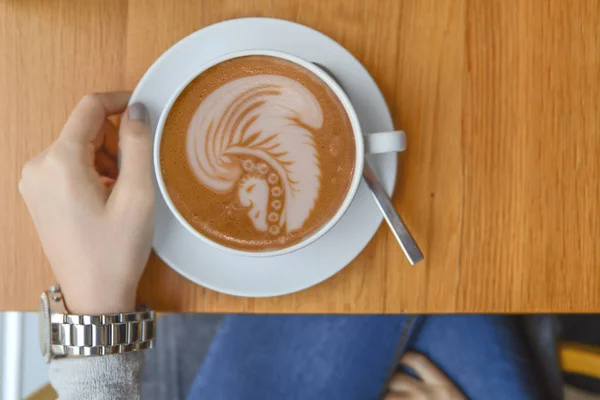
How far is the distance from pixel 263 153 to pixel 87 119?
0.20m

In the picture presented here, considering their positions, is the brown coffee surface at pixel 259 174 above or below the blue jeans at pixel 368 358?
above

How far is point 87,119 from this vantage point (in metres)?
0.57

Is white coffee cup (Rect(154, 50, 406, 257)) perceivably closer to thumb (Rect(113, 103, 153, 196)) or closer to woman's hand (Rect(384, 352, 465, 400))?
thumb (Rect(113, 103, 153, 196))

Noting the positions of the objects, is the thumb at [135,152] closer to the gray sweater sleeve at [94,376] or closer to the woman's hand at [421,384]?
the gray sweater sleeve at [94,376]

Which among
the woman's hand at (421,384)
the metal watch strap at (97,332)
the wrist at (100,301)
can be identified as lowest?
the woman's hand at (421,384)

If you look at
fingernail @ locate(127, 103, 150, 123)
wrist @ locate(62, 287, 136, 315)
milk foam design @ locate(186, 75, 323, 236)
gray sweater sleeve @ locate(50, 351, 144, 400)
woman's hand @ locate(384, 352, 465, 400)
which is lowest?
woman's hand @ locate(384, 352, 465, 400)

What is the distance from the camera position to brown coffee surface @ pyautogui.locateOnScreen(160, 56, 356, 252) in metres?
0.55

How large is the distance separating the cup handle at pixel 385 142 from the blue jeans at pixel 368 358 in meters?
0.42

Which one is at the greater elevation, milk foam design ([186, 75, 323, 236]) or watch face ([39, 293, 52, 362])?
milk foam design ([186, 75, 323, 236])

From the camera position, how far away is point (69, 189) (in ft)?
1.88

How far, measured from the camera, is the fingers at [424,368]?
88cm

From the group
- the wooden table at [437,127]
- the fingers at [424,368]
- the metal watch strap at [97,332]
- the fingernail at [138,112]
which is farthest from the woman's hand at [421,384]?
the fingernail at [138,112]

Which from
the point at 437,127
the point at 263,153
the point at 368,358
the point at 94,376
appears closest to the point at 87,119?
the point at 263,153

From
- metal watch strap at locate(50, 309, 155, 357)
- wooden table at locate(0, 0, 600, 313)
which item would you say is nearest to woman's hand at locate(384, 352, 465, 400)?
wooden table at locate(0, 0, 600, 313)
